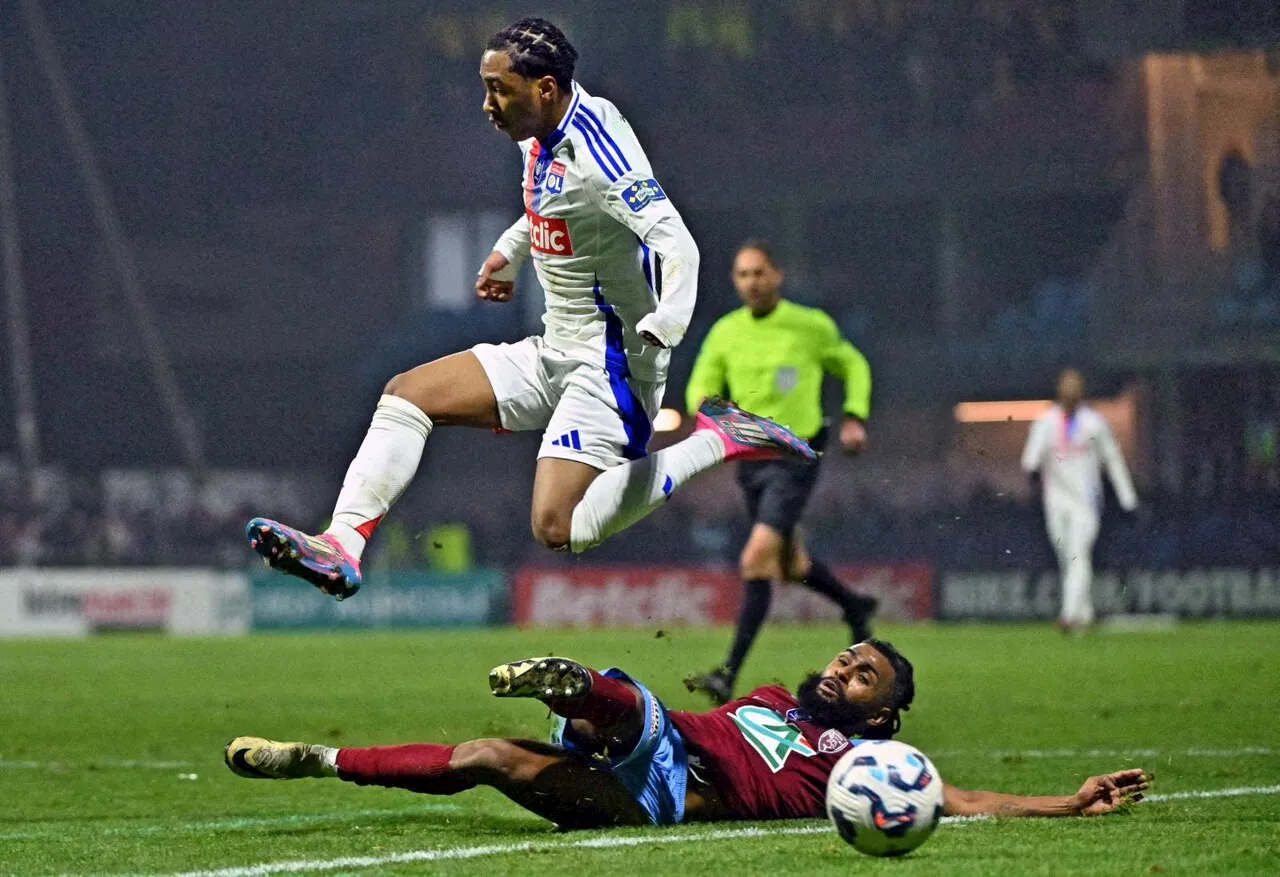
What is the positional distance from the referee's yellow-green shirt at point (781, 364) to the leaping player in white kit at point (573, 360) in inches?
142

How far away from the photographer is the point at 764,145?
103 feet

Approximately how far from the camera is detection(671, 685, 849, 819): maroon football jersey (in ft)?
18.5

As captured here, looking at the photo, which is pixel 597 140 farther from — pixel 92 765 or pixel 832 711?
pixel 92 765

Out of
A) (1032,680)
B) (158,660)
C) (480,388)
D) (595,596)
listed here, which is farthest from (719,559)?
(480,388)

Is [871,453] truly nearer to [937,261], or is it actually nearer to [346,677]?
[937,261]

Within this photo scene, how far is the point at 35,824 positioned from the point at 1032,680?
734 centimetres

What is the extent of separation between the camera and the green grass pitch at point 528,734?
4961 millimetres

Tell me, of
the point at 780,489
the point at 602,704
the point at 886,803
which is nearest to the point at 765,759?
the point at 602,704

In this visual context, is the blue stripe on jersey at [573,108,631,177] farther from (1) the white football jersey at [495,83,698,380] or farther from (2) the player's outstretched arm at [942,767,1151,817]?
(2) the player's outstretched arm at [942,767,1151,817]

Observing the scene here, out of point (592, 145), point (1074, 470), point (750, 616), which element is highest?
point (592, 145)

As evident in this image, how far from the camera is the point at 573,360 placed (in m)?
6.75

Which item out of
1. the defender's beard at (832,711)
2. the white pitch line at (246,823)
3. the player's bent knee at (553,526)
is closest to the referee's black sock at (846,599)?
the player's bent knee at (553,526)

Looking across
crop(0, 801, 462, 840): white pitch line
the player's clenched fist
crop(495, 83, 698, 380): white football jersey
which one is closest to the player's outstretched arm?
crop(495, 83, 698, 380): white football jersey

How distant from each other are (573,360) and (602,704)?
1.81 m
